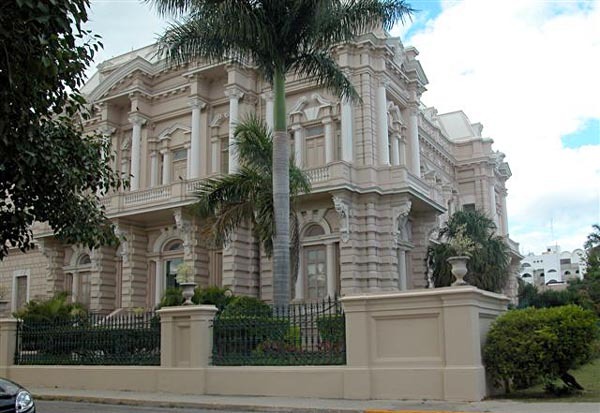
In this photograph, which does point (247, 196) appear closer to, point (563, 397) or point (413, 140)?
point (563, 397)

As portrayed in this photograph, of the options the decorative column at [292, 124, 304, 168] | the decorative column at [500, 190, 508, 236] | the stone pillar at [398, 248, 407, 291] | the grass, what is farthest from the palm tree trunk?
the decorative column at [500, 190, 508, 236]

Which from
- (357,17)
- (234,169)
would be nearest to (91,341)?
(357,17)

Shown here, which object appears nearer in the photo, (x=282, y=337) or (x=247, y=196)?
(x=282, y=337)

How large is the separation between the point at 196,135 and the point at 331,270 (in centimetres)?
928

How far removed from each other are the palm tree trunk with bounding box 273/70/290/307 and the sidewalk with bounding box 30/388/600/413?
3583 mm

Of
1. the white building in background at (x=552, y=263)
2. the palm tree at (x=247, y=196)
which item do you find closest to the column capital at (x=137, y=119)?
the palm tree at (x=247, y=196)

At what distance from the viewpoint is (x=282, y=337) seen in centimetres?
1393

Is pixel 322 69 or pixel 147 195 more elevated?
pixel 322 69

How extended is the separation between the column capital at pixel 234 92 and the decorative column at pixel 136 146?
18.1 ft

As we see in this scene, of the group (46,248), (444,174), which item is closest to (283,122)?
(46,248)

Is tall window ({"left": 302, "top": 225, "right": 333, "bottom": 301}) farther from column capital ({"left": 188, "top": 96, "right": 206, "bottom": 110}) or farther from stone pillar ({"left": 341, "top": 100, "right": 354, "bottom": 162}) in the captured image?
column capital ({"left": 188, "top": 96, "right": 206, "bottom": 110})

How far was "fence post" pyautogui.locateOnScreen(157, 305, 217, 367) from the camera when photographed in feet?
48.0

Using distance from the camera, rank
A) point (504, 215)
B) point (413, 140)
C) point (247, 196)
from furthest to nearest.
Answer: point (504, 215)
point (413, 140)
point (247, 196)

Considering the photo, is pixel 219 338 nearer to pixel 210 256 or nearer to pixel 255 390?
pixel 255 390
